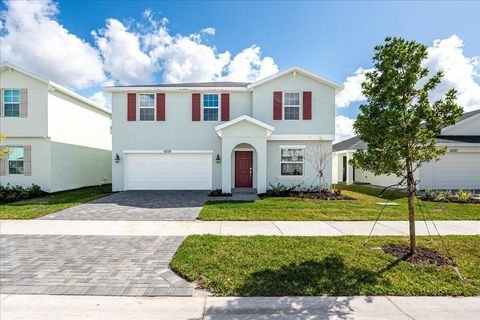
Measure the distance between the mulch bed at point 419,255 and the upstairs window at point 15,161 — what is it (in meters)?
18.2

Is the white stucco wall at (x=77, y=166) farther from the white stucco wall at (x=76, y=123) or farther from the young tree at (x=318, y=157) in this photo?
the young tree at (x=318, y=157)

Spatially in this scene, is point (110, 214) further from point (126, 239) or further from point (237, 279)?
point (237, 279)

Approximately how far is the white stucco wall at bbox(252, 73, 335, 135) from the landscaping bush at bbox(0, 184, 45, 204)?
42.6 ft

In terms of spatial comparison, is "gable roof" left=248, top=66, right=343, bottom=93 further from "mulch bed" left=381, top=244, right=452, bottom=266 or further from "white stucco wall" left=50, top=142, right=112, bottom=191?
"white stucco wall" left=50, top=142, right=112, bottom=191

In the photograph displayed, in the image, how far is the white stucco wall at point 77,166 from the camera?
14492 millimetres

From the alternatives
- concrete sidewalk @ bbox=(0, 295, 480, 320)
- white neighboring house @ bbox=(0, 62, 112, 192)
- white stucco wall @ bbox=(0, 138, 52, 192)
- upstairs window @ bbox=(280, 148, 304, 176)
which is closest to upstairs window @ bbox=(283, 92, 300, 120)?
upstairs window @ bbox=(280, 148, 304, 176)

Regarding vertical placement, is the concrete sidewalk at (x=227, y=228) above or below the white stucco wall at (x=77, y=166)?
below

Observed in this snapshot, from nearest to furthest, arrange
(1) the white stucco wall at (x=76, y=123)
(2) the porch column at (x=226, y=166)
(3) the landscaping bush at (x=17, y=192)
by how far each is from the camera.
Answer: (3) the landscaping bush at (x=17, y=192) → (2) the porch column at (x=226, y=166) → (1) the white stucco wall at (x=76, y=123)

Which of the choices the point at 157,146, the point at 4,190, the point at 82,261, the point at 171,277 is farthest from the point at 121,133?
the point at 171,277

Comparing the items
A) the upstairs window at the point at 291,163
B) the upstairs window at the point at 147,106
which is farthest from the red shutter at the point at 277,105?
the upstairs window at the point at 147,106

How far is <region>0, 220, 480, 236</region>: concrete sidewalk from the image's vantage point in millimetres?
6715

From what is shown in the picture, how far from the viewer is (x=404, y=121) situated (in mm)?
4785

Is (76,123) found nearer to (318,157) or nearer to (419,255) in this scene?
(318,157)

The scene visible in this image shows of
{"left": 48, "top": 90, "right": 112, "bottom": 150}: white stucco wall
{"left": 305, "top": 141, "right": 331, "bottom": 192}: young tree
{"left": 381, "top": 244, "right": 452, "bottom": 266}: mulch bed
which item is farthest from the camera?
{"left": 48, "top": 90, "right": 112, "bottom": 150}: white stucco wall
